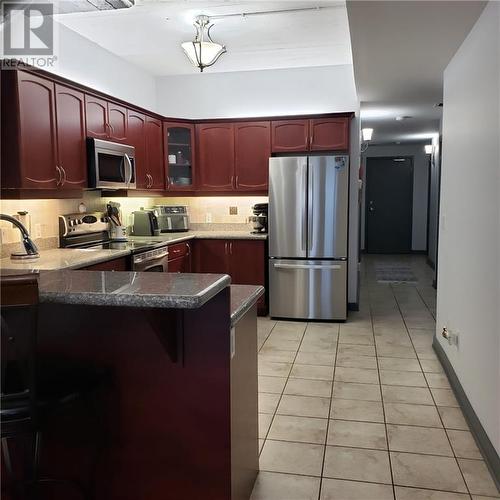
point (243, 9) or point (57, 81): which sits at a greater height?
point (243, 9)

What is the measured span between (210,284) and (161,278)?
0.26 meters

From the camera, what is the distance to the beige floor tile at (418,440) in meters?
2.51

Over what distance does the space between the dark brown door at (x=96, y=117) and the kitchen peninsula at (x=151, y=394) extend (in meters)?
2.34

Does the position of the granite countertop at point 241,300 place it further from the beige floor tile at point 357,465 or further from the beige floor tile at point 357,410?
the beige floor tile at point 357,410

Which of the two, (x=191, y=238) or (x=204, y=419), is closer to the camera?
(x=204, y=419)

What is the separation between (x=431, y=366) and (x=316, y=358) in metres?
0.90

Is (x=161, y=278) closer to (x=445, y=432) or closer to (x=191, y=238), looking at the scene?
(x=445, y=432)

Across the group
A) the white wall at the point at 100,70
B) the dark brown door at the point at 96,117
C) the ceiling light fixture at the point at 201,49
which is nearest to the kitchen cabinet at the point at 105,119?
the dark brown door at the point at 96,117

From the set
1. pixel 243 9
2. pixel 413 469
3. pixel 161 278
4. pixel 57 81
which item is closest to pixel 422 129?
pixel 243 9

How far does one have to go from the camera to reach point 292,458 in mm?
2463

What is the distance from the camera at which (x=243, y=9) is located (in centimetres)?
360

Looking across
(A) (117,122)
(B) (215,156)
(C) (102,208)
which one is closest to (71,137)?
(A) (117,122)

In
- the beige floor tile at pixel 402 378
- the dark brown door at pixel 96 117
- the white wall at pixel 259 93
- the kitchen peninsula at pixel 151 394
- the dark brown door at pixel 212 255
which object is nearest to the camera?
the kitchen peninsula at pixel 151 394

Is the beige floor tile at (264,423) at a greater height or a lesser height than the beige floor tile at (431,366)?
lesser
